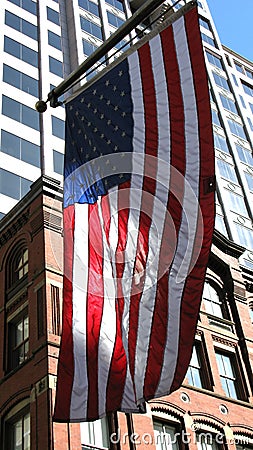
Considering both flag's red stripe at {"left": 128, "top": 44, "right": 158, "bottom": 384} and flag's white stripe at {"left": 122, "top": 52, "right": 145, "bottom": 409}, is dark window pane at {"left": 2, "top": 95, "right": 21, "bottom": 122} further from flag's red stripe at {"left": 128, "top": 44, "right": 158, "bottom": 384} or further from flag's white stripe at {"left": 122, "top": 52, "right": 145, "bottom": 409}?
flag's red stripe at {"left": 128, "top": 44, "right": 158, "bottom": 384}

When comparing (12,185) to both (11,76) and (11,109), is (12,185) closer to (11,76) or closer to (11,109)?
(11,109)

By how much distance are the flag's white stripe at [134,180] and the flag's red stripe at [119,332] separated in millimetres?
105

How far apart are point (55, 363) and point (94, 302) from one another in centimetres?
819

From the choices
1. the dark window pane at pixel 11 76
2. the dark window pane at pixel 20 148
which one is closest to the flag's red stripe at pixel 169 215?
the dark window pane at pixel 20 148

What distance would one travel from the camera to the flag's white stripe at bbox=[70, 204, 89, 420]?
11.2 meters

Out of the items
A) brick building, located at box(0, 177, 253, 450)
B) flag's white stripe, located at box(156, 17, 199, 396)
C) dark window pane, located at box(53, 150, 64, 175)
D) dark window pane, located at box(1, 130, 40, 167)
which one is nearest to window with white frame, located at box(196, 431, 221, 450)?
brick building, located at box(0, 177, 253, 450)

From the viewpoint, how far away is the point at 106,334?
11492 millimetres

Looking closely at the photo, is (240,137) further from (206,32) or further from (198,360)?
(198,360)

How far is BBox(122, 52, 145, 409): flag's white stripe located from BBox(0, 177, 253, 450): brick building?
7.79 meters

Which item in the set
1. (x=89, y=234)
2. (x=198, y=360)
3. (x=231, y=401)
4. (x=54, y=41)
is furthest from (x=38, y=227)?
(x=54, y=41)

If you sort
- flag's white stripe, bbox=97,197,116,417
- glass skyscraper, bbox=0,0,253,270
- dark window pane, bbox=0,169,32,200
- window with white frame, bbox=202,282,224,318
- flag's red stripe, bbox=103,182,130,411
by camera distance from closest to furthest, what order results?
flag's red stripe, bbox=103,182,130,411 < flag's white stripe, bbox=97,197,116,417 < window with white frame, bbox=202,282,224,318 < dark window pane, bbox=0,169,32,200 < glass skyscraper, bbox=0,0,253,270

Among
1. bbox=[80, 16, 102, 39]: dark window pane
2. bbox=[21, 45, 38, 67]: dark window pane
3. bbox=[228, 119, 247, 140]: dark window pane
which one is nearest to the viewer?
bbox=[21, 45, 38, 67]: dark window pane

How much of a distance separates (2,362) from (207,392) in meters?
7.42

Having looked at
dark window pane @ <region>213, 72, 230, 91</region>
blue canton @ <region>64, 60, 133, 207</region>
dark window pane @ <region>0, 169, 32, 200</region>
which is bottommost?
blue canton @ <region>64, 60, 133, 207</region>
